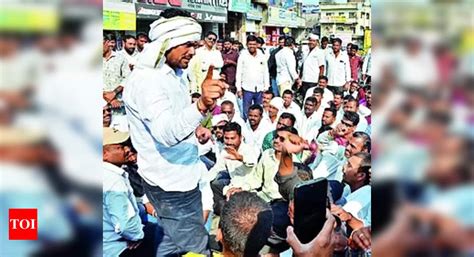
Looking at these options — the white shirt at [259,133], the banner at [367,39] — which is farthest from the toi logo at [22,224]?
the banner at [367,39]

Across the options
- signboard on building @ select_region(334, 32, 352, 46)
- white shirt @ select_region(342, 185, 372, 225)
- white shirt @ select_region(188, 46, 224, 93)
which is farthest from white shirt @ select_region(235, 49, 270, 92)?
white shirt @ select_region(342, 185, 372, 225)

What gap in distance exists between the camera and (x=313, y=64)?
10.9 feet

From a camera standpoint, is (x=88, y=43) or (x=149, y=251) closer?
(x=88, y=43)

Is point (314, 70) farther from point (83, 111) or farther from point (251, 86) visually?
point (83, 111)

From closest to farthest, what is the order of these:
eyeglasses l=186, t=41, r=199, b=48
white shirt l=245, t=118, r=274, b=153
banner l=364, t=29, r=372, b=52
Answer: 1. banner l=364, t=29, r=372, b=52
2. eyeglasses l=186, t=41, r=199, b=48
3. white shirt l=245, t=118, r=274, b=153

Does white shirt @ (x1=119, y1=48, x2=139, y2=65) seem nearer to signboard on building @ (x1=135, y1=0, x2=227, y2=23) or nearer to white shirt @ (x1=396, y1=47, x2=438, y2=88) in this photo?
signboard on building @ (x1=135, y1=0, x2=227, y2=23)

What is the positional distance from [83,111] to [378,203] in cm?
129

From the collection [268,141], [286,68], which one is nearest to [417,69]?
[286,68]

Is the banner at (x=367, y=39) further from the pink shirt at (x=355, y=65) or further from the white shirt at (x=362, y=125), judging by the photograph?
the white shirt at (x=362, y=125)

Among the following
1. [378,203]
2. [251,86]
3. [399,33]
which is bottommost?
[378,203]

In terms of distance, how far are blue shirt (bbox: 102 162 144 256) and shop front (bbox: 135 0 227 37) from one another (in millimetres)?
641

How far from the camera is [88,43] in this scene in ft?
10.1

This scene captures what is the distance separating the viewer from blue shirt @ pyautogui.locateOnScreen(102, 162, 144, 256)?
3186 mm

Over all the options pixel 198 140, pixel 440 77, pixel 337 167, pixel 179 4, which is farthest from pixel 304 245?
pixel 179 4
